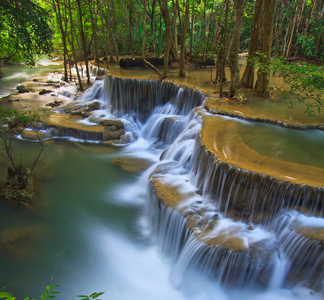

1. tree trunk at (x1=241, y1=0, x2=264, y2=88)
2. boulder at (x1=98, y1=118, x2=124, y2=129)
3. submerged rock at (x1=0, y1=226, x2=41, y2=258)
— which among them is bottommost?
submerged rock at (x1=0, y1=226, x2=41, y2=258)

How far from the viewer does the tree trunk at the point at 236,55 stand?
9.02m

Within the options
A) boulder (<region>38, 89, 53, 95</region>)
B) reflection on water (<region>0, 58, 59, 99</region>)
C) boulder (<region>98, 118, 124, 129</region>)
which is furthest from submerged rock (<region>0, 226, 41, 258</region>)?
reflection on water (<region>0, 58, 59, 99</region>)

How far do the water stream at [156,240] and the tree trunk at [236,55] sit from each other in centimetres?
183

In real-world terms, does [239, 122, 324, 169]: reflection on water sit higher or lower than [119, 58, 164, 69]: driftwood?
lower

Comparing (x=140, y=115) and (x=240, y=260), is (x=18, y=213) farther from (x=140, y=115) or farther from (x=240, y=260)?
(x=140, y=115)

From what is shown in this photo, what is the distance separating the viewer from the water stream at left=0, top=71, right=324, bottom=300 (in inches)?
195

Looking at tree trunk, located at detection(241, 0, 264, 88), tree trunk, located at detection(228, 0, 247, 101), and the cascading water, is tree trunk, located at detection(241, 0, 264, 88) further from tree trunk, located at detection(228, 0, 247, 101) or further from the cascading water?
the cascading water

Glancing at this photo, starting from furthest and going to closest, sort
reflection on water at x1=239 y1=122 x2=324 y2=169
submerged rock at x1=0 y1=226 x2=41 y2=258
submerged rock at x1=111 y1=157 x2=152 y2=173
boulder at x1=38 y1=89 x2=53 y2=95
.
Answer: boulder at x1=38 y1=89 x2=53 y2=95, submerged rock at x1=111 y1=157 x2=152 y2=173, reflection on water at x1=239 y1=122 x2=324 y2=169, submerged rock at x1=0 y1=226 x2=41 y2=258

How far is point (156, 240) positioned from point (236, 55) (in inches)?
275

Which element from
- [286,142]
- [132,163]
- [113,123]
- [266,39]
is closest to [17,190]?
[132,163]

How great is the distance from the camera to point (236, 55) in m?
9.71

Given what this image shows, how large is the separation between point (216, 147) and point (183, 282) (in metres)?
3.09

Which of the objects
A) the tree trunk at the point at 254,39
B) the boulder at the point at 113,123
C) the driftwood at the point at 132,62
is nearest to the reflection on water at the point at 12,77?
the driftwood at the point at 132,62

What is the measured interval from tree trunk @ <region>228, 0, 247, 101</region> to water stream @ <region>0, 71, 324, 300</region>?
1.83 meters
